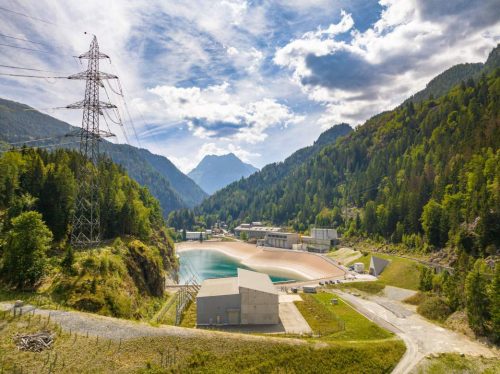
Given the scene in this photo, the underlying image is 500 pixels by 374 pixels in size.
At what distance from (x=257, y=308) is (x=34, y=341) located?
27033mm

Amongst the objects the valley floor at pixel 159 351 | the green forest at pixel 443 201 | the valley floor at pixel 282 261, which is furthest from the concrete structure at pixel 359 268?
the valley floor at pixel 159 351

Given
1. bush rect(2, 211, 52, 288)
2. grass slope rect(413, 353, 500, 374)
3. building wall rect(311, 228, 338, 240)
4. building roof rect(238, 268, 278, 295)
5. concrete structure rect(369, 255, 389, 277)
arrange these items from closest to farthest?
grass slope rect(413, 353, 500, 374) < bush rect(2, 211, 52, 288) < building roof rect(238, 268, 278, 295) < concrete structure rect(369, 255, 389, 277) < building wall rect(311, 228, 338, 240)

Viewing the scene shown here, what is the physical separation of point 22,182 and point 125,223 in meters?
20.0

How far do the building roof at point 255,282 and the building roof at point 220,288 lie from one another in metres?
1.16

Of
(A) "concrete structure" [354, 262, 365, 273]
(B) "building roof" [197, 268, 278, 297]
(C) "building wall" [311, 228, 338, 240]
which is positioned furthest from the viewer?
(C) "building wall" [311, 228, 338, 240]

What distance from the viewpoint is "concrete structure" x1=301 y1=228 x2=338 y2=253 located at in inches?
5212

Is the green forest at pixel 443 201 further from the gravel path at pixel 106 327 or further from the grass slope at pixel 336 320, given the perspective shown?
the gravel path at pixel 106 327

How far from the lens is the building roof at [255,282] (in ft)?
152

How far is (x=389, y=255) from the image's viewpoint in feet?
299

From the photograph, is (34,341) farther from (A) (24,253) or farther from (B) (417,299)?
(B) (417,299)

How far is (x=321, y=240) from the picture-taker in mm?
136500

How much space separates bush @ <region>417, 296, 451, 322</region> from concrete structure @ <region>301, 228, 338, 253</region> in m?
79.7

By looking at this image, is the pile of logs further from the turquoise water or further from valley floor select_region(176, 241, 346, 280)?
valley floor select_region(176, 241, 346, 280)

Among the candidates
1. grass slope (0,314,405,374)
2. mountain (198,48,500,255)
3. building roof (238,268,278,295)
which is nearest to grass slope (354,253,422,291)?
mountain (198,48,500,255)
